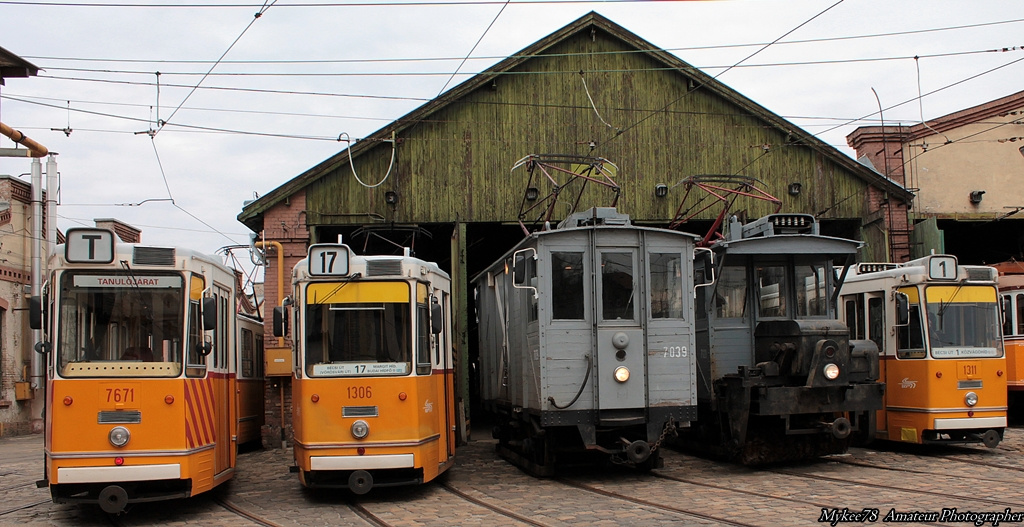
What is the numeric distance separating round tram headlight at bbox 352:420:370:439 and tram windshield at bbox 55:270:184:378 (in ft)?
6.56

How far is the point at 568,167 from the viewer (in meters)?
19.2

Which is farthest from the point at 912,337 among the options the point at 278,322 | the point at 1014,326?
the point at 278,322

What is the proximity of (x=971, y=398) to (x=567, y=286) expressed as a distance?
638 cm

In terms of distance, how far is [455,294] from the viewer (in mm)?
18109

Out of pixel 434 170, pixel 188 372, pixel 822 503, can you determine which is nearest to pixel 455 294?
pixel 434 170

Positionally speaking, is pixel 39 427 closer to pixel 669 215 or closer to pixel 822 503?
pixel 669 215

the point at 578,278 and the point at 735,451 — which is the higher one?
the point at 578,278

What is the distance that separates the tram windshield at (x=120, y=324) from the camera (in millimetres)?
9227

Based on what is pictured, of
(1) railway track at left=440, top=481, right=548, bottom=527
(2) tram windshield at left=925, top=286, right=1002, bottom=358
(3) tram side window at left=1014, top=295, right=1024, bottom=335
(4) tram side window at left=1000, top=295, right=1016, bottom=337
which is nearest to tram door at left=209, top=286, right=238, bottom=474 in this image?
(1) railway track at left=440, top=481, right=548, bottom=527

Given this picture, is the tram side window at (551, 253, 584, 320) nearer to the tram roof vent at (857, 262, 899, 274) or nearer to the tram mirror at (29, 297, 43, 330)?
the tram mirror at (29, 297, 43, 330)

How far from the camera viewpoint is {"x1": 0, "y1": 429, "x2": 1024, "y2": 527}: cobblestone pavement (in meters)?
8.53

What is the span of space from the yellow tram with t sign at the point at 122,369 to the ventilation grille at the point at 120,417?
0.01 m

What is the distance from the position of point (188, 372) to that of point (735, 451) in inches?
283

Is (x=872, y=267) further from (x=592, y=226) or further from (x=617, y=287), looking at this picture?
(x=592, y=226)
